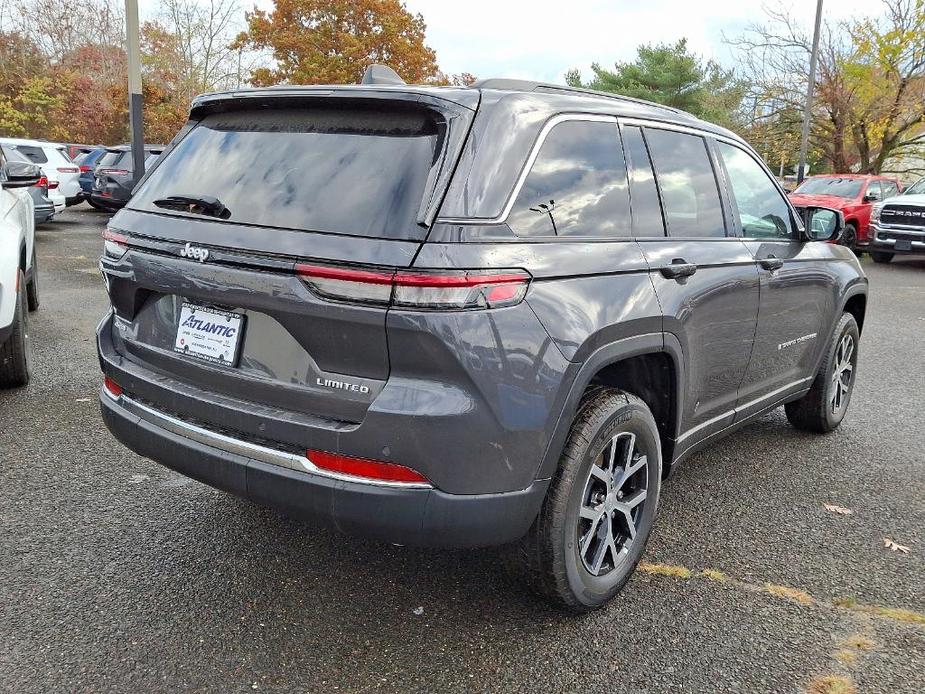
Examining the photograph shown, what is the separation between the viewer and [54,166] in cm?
1697

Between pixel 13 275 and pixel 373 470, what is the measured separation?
356 centimetres

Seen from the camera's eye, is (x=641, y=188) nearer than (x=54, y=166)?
Yes

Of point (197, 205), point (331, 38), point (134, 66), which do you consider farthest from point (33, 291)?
point (331, 38)

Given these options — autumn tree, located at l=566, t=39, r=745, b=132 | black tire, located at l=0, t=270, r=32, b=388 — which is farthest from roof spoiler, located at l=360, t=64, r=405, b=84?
autumn tree, located at l=566, t=39, r=745, b=132

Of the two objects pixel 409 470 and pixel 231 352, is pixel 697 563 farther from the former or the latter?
pixel 231 352

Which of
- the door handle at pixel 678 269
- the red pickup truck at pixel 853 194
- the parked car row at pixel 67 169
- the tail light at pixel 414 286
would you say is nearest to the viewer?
the tail light at pixel 414 286

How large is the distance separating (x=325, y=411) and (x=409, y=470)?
0.31 meters

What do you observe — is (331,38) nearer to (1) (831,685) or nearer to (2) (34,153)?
(2) (34,153)

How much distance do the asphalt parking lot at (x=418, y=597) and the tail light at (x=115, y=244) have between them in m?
1.20

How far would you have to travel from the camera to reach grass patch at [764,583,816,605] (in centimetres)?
305

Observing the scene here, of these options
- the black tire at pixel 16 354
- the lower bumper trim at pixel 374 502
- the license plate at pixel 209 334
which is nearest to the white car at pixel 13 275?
the black tire at pixel 16 354

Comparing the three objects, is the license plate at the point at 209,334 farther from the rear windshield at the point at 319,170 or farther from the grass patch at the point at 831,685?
the grass patch at the point at 831,685

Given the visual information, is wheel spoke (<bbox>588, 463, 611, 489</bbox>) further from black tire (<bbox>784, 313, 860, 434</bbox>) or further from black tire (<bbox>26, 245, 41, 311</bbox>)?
black tire (<bbox>26, 245, 41, 311</bbox>)

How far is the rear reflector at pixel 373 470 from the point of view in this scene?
2.33 metres
